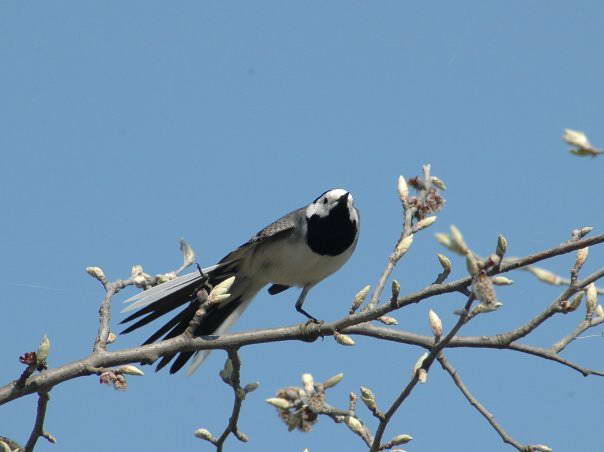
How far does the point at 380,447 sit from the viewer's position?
12.4 ft

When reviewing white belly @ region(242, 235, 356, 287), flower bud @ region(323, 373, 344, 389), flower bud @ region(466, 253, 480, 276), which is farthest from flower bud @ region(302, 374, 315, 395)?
white belly @ region(242, 235, 356, 287)

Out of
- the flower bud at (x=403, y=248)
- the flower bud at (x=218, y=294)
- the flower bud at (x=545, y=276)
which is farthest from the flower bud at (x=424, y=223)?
the flower bud at (x=545, y=276)

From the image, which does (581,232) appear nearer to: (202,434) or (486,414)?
(486,414)

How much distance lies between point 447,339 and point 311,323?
4.04 feet

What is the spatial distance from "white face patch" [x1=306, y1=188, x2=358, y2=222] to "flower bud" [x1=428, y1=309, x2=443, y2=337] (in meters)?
3.91

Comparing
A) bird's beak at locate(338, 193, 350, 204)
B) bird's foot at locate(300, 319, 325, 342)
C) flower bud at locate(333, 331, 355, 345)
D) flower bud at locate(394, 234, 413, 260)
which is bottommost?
flower bud at locate(333, 331, 355, 345)

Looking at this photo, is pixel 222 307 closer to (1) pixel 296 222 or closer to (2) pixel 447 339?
(1) pixel 296 222

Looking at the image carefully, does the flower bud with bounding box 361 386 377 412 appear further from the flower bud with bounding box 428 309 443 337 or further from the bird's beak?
the bird's beak

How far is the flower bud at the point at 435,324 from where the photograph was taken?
3.68m

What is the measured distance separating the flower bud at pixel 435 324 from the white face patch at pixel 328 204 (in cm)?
391

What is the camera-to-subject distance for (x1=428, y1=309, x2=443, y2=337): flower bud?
3684mm

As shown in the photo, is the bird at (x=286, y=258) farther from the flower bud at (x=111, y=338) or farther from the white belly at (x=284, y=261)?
the flower bud at (x=111, y=338)

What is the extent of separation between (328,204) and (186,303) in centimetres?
194

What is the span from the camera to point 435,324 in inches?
145
